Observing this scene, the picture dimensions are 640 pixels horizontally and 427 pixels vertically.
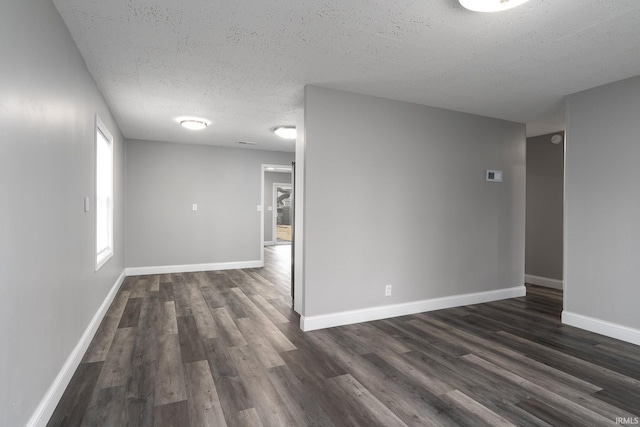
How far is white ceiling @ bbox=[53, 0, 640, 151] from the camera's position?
2102 mm

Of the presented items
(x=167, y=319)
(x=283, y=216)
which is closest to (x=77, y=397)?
(x=167, y=319)

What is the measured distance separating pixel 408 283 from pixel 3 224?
359cm

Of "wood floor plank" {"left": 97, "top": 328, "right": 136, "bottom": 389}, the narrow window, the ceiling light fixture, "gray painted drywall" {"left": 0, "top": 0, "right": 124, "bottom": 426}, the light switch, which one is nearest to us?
"gray painted drywall" {"left": 0, "top": 0, "right": 124, "bottom": 426}

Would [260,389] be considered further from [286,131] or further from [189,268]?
[189,268]

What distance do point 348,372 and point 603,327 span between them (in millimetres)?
2741

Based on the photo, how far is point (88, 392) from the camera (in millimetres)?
2201

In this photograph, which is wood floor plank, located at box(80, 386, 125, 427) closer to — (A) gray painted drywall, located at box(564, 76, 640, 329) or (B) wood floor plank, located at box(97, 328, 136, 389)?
(B) wood floor plank, located at box(97, 328, 136, 389)

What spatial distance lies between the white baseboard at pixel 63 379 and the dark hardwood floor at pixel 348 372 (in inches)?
2.2

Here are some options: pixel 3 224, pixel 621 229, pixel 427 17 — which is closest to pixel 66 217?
pixel 3 224

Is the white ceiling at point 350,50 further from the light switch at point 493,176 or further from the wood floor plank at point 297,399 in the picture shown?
the wood floor plank at point 297,399

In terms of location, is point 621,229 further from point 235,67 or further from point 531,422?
point 235,67

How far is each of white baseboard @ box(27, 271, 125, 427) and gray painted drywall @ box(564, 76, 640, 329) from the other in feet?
15.1

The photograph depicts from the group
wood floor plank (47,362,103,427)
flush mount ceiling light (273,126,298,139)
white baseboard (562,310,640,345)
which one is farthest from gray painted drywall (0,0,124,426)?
white baseboard (562,310,640,345)

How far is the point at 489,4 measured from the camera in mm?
1889
